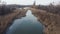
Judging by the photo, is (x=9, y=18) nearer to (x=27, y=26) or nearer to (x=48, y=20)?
(x=27, y=26)

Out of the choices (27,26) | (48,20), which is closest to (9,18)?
(27,26)

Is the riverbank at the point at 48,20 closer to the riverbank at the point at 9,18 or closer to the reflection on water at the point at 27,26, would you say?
the reflection on water at the point at 27,26

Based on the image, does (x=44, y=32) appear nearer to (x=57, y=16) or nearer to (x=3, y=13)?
(x=57, y=16)

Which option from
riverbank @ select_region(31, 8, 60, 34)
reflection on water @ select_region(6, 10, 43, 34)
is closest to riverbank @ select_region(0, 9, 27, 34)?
reflection on water @ select_region(6, 10, 43, 34)

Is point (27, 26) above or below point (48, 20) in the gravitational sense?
below

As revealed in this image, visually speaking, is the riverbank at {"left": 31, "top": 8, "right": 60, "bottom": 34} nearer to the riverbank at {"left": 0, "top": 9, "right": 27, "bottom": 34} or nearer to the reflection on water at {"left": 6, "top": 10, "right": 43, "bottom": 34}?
the reflection on water at {"left": 6, "top": 10, "right": 43, "bottom": 34}
